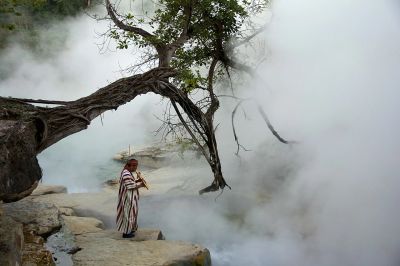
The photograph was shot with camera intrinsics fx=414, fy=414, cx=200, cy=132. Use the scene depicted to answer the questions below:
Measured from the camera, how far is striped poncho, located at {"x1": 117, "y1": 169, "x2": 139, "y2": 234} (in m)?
5.66

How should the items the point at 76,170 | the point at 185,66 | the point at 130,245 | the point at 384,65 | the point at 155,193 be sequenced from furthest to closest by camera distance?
the point at 76,170, the point at 155,193, the point at 384,65, the point at 185,66, the point at 130,245

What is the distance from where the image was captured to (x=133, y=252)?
5.33m

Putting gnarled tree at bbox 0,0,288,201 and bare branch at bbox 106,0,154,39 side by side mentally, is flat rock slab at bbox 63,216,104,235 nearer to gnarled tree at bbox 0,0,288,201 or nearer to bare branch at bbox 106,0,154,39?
gnarled tree at bbox 0,0,288,201

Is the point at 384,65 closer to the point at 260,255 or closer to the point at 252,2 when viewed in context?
the point at 252,2

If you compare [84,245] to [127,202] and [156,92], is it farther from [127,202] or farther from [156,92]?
[156,92]

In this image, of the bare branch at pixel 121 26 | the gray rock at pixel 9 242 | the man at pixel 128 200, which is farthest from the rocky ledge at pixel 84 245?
the bare branch at pixel 121 26

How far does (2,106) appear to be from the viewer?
12.6ft

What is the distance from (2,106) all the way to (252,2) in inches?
211

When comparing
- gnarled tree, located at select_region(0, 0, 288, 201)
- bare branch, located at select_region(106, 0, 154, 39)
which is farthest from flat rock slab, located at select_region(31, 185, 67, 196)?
bare branch, located at select_region(106, 0, 154, 39)

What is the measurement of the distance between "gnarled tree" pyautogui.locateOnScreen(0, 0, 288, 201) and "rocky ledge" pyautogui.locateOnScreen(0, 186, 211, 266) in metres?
0.93

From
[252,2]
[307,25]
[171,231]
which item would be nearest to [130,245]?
[171,231]

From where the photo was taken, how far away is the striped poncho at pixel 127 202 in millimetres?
5664

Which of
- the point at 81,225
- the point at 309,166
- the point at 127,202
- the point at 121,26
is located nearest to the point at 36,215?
the point at 81,225

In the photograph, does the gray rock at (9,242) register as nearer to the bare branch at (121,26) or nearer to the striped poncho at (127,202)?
the striped poncho at (127,202)
